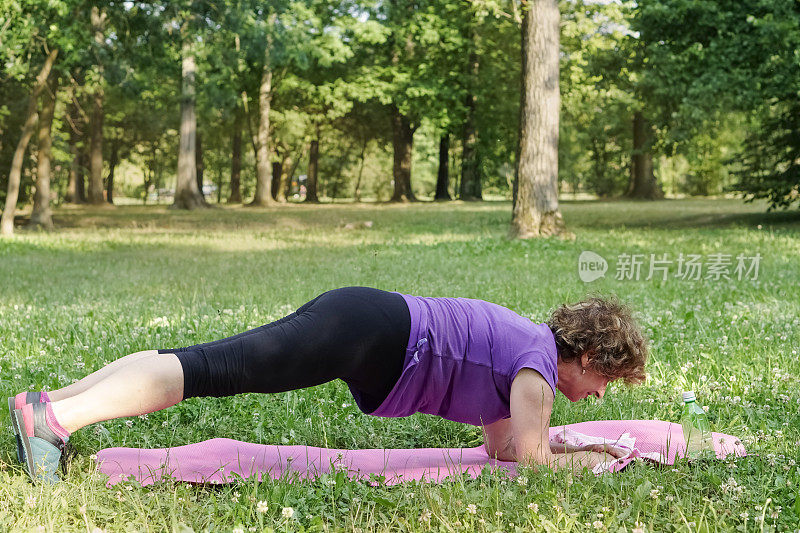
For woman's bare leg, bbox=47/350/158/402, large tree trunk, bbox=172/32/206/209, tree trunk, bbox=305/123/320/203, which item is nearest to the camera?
woman's bare leg, bbox=47/350/158/402

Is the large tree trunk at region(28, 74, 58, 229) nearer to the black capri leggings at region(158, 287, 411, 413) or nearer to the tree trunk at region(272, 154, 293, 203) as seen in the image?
the black capri leggings at region(158, 287, 411, 413)

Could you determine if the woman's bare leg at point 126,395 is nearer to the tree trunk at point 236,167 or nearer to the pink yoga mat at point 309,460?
the pink yoga mat at point 309,460

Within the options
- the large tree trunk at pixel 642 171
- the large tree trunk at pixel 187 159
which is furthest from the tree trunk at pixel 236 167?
the large tree trunk at pixel 642 171

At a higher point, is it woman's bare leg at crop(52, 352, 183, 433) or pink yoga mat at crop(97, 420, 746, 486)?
woman's bare leg at crop(52, 352, 183, 433)

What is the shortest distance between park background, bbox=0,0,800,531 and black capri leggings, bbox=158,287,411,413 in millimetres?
501

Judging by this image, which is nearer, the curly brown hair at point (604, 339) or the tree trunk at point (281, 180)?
the curly brown hair at point (604, 339)

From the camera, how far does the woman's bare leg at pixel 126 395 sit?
3.40m

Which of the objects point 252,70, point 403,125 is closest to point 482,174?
point 403,125

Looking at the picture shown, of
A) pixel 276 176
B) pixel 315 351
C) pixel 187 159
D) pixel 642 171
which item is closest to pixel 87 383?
pixel 315 351

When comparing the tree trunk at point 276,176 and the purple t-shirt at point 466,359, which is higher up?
the tree trunk at point 276,176

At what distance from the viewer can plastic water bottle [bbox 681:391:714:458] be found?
4.03 m

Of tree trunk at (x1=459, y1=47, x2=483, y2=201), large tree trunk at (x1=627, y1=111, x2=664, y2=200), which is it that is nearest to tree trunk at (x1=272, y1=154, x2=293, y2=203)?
tree trunk at (x1=459, y1=47, x2=483, y2=201)

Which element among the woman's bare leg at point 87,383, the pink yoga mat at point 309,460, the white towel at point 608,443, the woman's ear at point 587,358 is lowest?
the pink yoga mat at point 309,460

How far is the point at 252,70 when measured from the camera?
41656 mm
